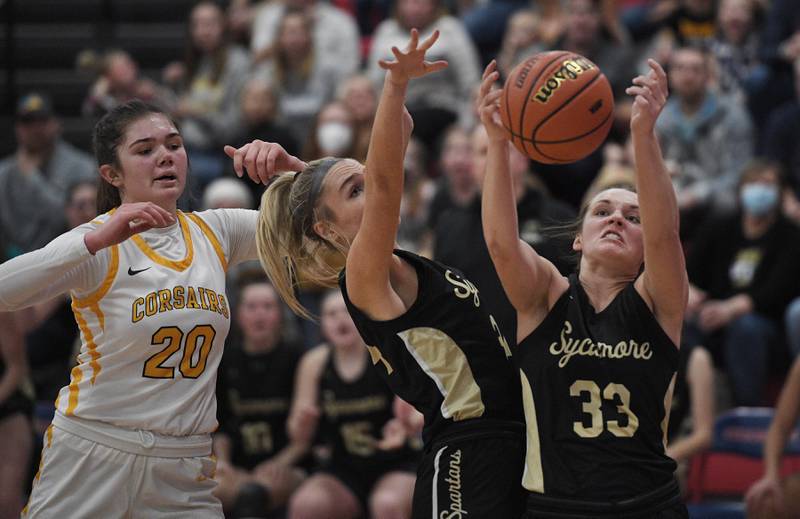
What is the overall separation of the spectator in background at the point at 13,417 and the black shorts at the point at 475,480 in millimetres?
3525

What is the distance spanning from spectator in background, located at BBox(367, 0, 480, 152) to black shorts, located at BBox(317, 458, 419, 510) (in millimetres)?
3613

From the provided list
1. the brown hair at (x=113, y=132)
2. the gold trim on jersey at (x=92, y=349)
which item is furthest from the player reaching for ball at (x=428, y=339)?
the gold trim on jersey at (x=92, y=349)

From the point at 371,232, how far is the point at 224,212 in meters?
0.98

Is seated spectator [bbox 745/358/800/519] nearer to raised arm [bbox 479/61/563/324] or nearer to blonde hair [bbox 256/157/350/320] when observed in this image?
raised arm [bbox 479/61/563/324]

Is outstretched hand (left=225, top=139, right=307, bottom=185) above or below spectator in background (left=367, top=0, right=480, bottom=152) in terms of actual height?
below

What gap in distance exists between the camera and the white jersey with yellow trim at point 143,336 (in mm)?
4129

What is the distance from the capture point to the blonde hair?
4305mm

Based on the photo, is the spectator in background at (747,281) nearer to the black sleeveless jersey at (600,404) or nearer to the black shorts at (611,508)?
the black sleeveless jersey at (600,404)

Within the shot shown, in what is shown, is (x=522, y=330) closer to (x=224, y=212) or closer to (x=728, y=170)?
(x=224, y=212)

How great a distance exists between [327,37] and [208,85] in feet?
3.92

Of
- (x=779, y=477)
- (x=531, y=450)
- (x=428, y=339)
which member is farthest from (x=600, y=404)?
(x=779, y=477)

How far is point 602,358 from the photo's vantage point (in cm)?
398

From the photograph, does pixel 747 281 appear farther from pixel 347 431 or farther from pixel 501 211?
pixel 501 211

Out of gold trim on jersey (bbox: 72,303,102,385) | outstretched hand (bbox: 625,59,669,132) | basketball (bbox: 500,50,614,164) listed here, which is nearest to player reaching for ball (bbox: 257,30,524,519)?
basketball (bbox: 500,50,614,164)
